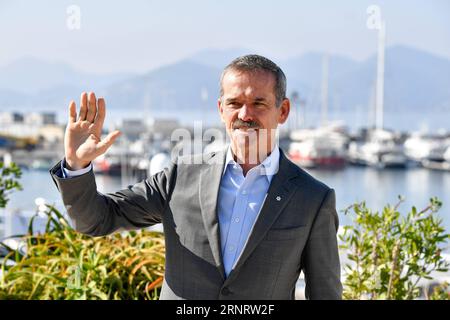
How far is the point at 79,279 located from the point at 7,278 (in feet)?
1.80

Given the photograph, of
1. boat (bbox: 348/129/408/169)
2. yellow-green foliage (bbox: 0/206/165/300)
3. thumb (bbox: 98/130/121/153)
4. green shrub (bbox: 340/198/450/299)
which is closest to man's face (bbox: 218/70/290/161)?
thumb (bbox: 98/130/121/153)

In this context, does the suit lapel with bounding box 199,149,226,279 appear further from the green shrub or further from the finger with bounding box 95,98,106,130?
the green shrub

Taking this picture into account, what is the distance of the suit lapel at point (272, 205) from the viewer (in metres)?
1.90

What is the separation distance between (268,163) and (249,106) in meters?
0.18

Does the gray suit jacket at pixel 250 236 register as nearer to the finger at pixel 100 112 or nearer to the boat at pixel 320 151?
the finger at pixel 100 112

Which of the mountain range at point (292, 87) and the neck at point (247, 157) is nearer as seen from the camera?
the neck at point (247, 157)

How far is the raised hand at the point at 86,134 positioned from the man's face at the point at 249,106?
0.32 meters

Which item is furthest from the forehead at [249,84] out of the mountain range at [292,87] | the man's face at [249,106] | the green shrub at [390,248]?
the mountain range at [292,87]

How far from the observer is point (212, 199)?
6.45 feet

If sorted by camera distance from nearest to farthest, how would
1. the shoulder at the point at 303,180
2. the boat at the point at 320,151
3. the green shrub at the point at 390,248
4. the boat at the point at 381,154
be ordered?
the shoulder at the point at 303,180
the green shrub at the point at 390,248
the boat at the point at 381,154
the boat at the point at 320,151

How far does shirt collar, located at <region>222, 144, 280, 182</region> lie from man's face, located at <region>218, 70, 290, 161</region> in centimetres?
6

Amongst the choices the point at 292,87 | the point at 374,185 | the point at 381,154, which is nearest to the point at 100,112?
the point at 374,185

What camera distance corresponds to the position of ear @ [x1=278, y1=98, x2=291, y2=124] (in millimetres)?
2029
